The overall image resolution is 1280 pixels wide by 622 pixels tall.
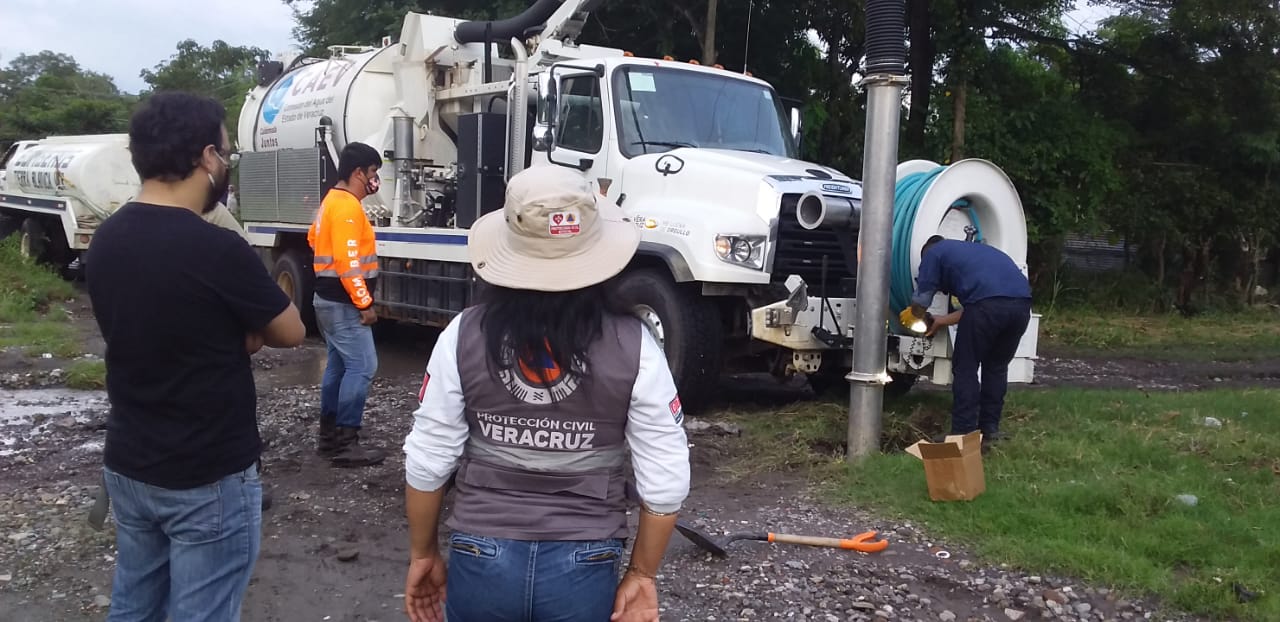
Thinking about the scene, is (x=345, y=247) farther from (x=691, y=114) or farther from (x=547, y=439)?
(x=547, y=439)

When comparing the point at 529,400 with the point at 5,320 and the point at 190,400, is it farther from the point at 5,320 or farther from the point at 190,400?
the point at 5,320

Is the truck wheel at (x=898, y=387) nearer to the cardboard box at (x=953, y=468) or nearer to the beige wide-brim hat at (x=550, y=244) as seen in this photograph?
the cardboard box at (x=953, y=468)

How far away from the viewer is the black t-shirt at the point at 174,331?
8.19 feet

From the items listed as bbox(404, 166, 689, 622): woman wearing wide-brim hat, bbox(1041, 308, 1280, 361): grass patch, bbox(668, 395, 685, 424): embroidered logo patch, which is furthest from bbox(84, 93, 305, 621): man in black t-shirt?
bbox(1041, 308, 1280, 361): grass patch

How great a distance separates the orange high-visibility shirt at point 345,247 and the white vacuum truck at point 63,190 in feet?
37.2

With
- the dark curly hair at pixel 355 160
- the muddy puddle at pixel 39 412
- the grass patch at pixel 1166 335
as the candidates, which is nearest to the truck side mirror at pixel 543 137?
the dark curly hair at pixel 355 160

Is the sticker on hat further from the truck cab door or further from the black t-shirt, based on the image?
the truck cab door

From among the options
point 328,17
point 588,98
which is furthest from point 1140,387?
point 328,17

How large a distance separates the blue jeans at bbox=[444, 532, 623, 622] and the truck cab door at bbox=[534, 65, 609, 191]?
5902 millimetres

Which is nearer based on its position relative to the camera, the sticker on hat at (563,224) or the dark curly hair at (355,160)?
the sticker on hat at (563,224)

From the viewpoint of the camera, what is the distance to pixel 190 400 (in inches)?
101

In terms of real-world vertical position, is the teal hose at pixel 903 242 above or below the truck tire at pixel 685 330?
above

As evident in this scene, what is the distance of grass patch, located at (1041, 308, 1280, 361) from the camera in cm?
1247

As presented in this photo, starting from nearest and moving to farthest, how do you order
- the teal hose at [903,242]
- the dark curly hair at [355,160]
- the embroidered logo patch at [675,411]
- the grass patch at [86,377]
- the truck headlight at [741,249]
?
the embroidered logo patch at [675,411] < the dark curly hair at [355,160] < the teal hose at [903,242] < the truck headlight at [741,249] < the grass patch at [86,377]
